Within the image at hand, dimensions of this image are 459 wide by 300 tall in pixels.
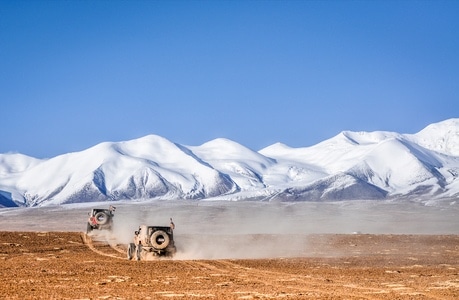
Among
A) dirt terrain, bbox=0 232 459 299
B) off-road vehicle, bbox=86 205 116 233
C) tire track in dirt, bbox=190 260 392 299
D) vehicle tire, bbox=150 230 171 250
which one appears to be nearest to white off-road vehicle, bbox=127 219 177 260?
vehicle tire, bbox=150 230 171 250

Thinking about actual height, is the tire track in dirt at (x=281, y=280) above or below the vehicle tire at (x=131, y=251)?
below

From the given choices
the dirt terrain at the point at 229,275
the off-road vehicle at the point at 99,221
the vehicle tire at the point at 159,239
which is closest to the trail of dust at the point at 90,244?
the dirt terrain at the point at 229,275

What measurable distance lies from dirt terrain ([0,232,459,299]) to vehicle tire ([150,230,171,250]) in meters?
0.84

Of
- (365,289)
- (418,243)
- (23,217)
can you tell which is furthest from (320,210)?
(365,289)

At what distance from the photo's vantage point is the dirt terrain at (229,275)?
70.7ft

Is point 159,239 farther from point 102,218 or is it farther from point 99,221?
point 102,218

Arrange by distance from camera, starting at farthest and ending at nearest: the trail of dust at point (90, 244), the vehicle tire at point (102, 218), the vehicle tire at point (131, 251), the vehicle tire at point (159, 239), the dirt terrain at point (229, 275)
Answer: the vehicle tire at point (102, 218) → the trail of dust at point (90, 244) → the vehicle tire at point (131, 251) → the vehicle tire at point (159, 239) → the dirt terrain at point (229, 275)

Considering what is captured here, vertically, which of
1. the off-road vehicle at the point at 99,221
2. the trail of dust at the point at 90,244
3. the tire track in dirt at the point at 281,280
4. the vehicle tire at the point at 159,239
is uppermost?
the off-road vehicle at the point at 99,221

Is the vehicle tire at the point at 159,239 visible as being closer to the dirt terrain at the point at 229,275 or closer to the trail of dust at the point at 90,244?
the dirt terrain at the point at 229,275

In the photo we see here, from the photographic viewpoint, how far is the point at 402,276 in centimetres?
2781

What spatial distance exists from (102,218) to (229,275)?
99.1ft

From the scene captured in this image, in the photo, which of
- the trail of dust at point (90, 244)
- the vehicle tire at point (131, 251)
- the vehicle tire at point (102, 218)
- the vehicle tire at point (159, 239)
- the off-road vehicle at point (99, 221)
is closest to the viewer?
the vehicle tire at point (159, 239)

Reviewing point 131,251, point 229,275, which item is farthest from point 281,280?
point 131,251

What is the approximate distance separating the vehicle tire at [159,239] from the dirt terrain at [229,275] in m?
0.84
